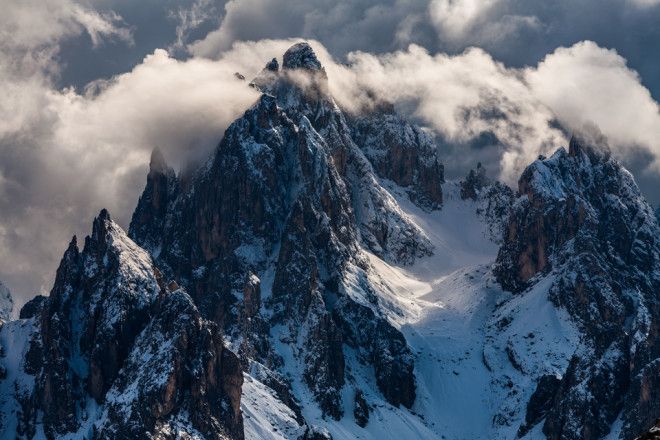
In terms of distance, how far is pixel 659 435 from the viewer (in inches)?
5635
